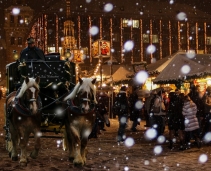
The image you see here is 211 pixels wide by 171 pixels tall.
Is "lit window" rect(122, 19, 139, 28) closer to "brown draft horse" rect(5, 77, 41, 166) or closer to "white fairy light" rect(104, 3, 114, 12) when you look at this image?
"white fairy light" rect(104, 3, 114, 12)

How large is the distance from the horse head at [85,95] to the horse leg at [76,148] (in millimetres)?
502

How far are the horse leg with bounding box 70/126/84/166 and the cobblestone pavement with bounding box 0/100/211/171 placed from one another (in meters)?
0.17

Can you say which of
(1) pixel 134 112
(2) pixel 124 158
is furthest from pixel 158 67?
(2) pixel 124 158

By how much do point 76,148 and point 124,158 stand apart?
2.10 meters

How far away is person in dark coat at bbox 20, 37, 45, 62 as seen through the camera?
36.4 feet

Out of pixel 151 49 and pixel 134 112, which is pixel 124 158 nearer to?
pixel 134 112

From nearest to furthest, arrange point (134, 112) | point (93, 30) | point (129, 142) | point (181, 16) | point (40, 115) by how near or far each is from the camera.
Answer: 1. point (40, 115)
2. point (129, 142)
3. point (134, 112)
4. point (93, 30)
5. point (181, 16)

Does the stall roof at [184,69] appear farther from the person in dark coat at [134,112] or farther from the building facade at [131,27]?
the building facade at [131,27]

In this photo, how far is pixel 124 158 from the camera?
34.4 ft

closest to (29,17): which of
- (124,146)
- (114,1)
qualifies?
(114,1)

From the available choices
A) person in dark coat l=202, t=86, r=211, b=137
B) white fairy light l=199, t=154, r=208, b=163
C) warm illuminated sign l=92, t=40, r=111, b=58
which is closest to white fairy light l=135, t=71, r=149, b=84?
warm illuminated sign l=92, t=40, r=111, b=58

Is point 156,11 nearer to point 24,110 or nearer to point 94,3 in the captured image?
point 94,3

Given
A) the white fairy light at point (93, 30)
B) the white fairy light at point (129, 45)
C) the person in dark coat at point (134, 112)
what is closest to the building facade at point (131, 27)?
the white fairy light at point (129, 45)

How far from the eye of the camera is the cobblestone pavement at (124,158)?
29.8 feet
